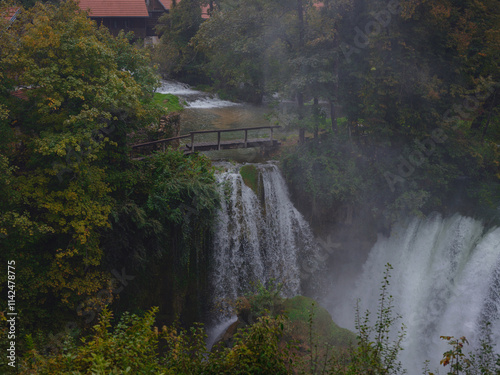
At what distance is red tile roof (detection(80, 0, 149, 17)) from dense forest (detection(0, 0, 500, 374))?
866 cm

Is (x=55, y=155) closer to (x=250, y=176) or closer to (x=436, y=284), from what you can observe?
(x=250, y=176)

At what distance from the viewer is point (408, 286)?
15.6m

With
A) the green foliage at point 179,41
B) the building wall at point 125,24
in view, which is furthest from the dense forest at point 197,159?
the green foliage at point 179,41

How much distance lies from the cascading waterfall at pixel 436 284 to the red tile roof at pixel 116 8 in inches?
968

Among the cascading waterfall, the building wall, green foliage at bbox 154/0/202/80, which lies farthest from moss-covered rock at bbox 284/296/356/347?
the building wall

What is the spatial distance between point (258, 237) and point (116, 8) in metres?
23.2

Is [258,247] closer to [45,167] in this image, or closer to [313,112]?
[313,112]

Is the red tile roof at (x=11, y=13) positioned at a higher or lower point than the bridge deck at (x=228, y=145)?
higher

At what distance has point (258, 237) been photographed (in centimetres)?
1513

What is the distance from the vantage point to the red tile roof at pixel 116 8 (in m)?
28.5

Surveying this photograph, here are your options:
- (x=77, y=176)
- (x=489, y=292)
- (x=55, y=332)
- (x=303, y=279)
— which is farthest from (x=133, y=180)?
(x=489, y=292)

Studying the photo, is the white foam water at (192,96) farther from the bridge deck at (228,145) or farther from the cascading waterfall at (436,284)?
the cascading waterfall at (436,284)

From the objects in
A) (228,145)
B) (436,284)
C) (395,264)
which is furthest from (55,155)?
(436,284)

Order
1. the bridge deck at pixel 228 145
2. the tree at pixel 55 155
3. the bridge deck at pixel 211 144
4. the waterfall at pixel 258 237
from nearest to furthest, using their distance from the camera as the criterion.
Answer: the tree at pixel 55 155 < the waterfall at pixel 258 237 < the bridge deck at pixel 211 144 < the bridge deck at pixel 228 145
